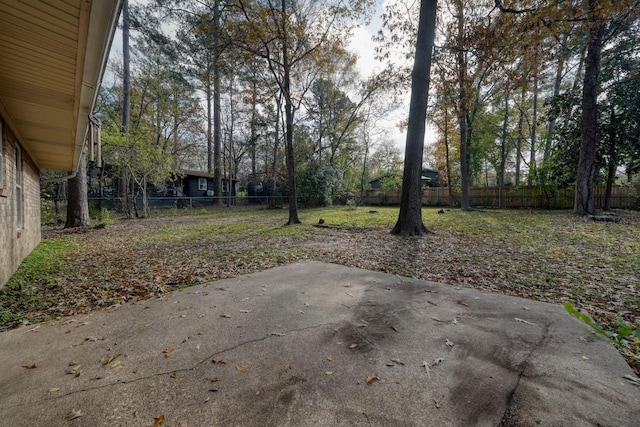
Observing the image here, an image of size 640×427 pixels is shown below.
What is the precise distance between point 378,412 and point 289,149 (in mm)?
9528

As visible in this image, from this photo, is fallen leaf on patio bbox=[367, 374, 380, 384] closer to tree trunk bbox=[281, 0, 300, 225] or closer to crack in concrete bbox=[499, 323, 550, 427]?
crack in concrete bbox=[499, 323, 550, 427]

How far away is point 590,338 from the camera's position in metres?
2.20

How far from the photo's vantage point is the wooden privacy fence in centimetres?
1347

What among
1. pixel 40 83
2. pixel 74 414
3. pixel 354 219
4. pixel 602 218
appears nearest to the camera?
pixel 74 414

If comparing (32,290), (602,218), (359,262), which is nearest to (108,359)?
(32,290)

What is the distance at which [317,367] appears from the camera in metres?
1.89

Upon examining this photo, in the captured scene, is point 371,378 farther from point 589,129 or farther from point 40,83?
point 589,129

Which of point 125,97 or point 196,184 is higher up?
point 125,97

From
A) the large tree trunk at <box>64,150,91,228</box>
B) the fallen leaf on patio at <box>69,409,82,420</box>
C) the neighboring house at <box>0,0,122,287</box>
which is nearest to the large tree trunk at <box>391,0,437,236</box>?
the neighboring house at <box>0,0,122,287</box>

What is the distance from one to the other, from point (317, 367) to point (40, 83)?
4061 millimetres

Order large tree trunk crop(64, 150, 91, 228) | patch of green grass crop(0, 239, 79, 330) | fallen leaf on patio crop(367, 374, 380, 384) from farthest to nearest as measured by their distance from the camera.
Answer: large tree trunk crop(64, 150, 91, 228) < patch of green grass crop(0, 239, 79, 330) < fallen leaf on patio crop(367, 374, 380, 384)

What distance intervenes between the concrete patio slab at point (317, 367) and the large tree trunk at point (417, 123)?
4.55 metres

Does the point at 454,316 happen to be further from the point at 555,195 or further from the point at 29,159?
the point at 555,195

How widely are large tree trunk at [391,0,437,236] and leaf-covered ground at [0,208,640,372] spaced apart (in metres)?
0.74
